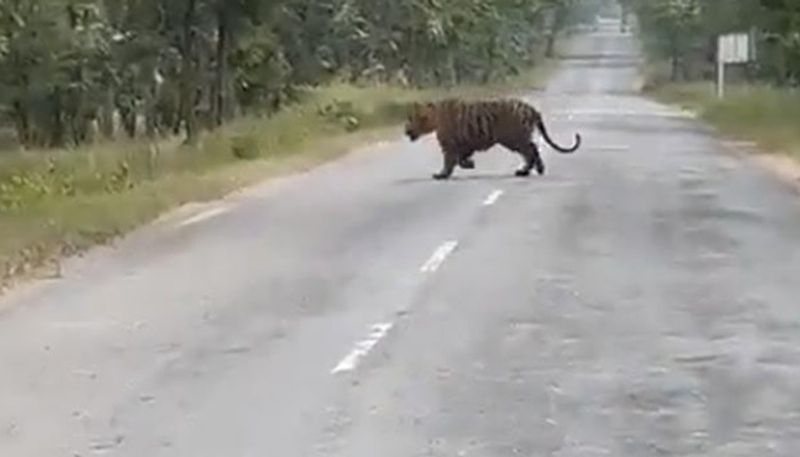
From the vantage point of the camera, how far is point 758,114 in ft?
160

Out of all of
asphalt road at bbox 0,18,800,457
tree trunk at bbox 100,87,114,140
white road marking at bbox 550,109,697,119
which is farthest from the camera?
white road marking at bbox 550,109,697,119

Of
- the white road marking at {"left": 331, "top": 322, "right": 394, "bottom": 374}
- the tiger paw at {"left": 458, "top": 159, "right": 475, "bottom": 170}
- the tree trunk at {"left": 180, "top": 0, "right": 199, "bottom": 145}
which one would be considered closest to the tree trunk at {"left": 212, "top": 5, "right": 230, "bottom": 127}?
the tree trunk at {"left": 180, "top": 0, "right": 199, "bottom": 145}

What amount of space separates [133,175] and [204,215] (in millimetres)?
5448

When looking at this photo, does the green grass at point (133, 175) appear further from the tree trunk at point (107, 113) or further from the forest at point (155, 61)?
the tree trunk at point (107, 113)

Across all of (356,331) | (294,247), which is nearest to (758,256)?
(294,247)

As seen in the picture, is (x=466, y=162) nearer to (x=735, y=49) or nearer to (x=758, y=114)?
(x=758, y=114)

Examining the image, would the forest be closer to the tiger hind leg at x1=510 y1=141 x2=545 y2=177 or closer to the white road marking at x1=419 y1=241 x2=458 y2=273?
the tiger hind leg at x1=510 y1=141 x2=545 y2=177

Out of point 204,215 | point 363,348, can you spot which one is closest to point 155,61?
point 204,215

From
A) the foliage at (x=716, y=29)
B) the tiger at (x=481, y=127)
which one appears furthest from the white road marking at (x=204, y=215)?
the foliage at (x=716, y=29)

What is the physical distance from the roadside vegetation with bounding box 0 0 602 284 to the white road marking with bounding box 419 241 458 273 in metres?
3.20

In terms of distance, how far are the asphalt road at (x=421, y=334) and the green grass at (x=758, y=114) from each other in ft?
49.6

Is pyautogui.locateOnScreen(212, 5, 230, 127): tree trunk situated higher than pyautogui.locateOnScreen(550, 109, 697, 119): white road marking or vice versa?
pyautogui.locateOnScreen(212, 5, 230, 127): tree trunk

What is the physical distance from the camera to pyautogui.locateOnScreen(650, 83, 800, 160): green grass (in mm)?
38625

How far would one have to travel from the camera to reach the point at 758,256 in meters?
17.4
